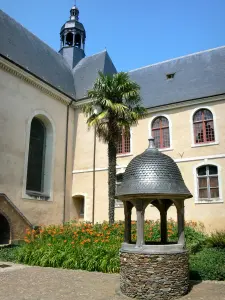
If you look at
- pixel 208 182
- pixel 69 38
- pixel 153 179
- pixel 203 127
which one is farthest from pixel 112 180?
pixel 69 38

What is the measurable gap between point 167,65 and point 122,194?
17121 mm

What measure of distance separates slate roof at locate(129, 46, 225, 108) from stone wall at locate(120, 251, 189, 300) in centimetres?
1295

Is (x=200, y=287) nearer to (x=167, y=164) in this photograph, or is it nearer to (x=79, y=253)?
(x=167, y=164)

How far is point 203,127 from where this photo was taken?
57.3 feet

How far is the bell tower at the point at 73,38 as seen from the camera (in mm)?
25703

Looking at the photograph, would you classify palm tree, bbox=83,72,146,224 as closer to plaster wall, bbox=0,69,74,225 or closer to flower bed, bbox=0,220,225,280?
flower bed, bbox=0,220,225,280

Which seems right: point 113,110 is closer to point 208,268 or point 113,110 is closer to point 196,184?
point 196,184

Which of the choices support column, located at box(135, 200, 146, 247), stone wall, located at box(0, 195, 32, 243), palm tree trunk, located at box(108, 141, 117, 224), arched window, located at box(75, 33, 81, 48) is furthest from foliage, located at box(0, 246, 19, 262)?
arched window, located at box(75, 33, 81, 48)

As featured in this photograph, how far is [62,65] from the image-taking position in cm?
2309

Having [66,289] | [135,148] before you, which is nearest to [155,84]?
[135,148]

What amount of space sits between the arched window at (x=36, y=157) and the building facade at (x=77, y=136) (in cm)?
6

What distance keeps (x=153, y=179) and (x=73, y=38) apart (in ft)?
73.9

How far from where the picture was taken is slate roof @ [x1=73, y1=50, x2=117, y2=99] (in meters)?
21.5

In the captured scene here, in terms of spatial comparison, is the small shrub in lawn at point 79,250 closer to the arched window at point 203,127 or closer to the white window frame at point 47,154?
the white window frame at point 47,154
